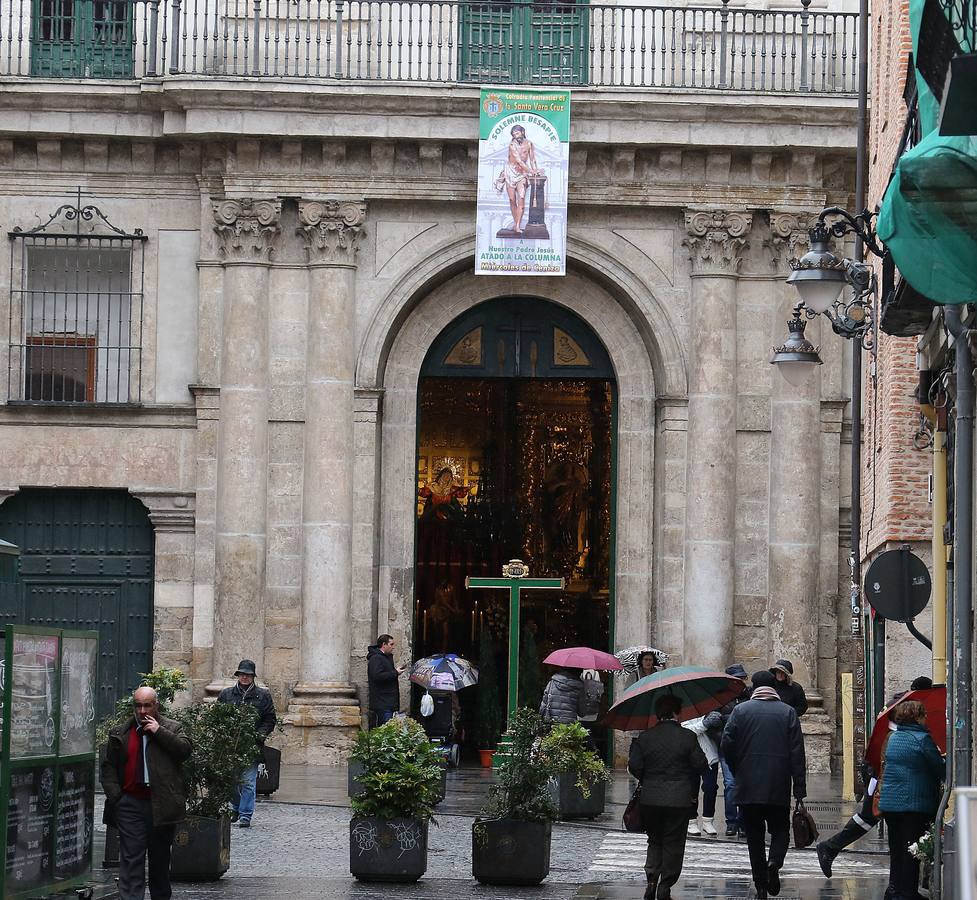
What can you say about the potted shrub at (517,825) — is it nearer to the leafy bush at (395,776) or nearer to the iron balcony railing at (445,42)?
the leafy bush at (395,776)

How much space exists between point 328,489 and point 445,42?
679 cm

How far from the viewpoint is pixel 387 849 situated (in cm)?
1819

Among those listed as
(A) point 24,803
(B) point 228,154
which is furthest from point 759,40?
(A) point 24,803

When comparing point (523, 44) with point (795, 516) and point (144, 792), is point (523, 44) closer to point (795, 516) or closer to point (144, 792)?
point (795, 516)

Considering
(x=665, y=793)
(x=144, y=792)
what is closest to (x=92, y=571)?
(x=144, y=792)

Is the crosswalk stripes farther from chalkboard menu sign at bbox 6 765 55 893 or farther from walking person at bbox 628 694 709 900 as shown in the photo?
chalkboard menu sign at bbox 6 765 55 893

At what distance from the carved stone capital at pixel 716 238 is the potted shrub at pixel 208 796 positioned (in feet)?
49.0

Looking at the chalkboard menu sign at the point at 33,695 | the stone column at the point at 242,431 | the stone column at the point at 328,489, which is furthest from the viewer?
the stone column at the point at 242,431

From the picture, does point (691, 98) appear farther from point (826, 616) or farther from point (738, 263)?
point (826, 616)

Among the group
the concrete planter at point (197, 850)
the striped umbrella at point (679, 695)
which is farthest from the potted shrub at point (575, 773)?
the concrete planter at point (197, 850)

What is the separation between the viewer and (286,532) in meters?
30.9

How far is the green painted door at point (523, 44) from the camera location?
31828 mm

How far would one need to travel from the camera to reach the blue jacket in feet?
52.8

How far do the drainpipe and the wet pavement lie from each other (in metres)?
1.91
